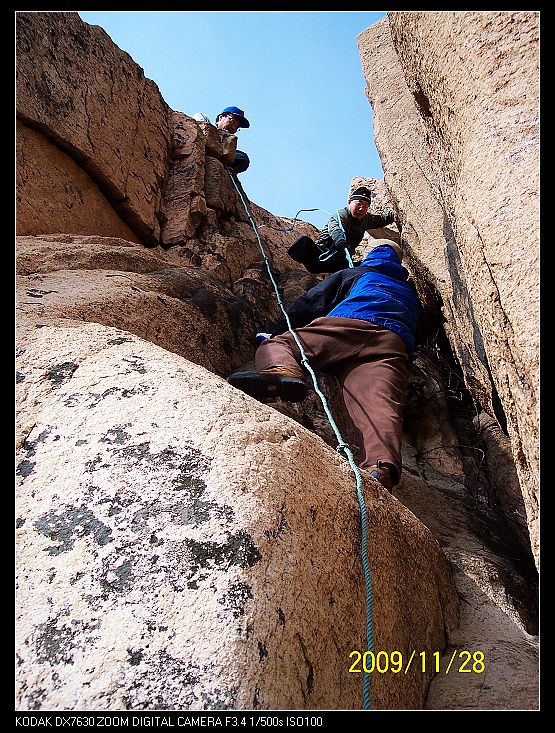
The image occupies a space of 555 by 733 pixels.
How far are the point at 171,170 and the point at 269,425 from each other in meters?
4.86

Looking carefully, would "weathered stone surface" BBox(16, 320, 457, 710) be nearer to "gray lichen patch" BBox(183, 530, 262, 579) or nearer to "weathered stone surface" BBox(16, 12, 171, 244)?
"gray lichen patch" BBox(183, 530, 262, 579)

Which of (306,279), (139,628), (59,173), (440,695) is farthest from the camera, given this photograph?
(306,279)

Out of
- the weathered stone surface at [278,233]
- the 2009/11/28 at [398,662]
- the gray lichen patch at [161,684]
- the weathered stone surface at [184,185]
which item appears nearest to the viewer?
the gray lichen patch at [161,684]

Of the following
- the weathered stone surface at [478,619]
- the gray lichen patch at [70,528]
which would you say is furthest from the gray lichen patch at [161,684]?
the weathered stone surface at [478,619]

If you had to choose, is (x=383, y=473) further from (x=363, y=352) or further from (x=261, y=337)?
(x=261, y=337)

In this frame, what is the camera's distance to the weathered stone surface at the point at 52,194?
441 centimetres

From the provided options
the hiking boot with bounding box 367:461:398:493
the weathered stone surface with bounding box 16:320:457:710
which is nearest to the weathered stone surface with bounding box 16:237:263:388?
the weathered stone surface with bounding box 16:320:457:710

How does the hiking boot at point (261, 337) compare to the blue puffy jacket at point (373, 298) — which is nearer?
the blue puffy jacket at point (373, 298)

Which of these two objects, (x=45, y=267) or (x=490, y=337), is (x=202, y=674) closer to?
(x=490, y=337)

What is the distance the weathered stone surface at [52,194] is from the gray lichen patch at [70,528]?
2.99 meters

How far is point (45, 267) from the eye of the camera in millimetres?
3643

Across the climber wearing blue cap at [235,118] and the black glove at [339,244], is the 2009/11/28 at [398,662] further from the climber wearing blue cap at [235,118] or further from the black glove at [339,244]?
the climber wearing blue cap at [235,118]
